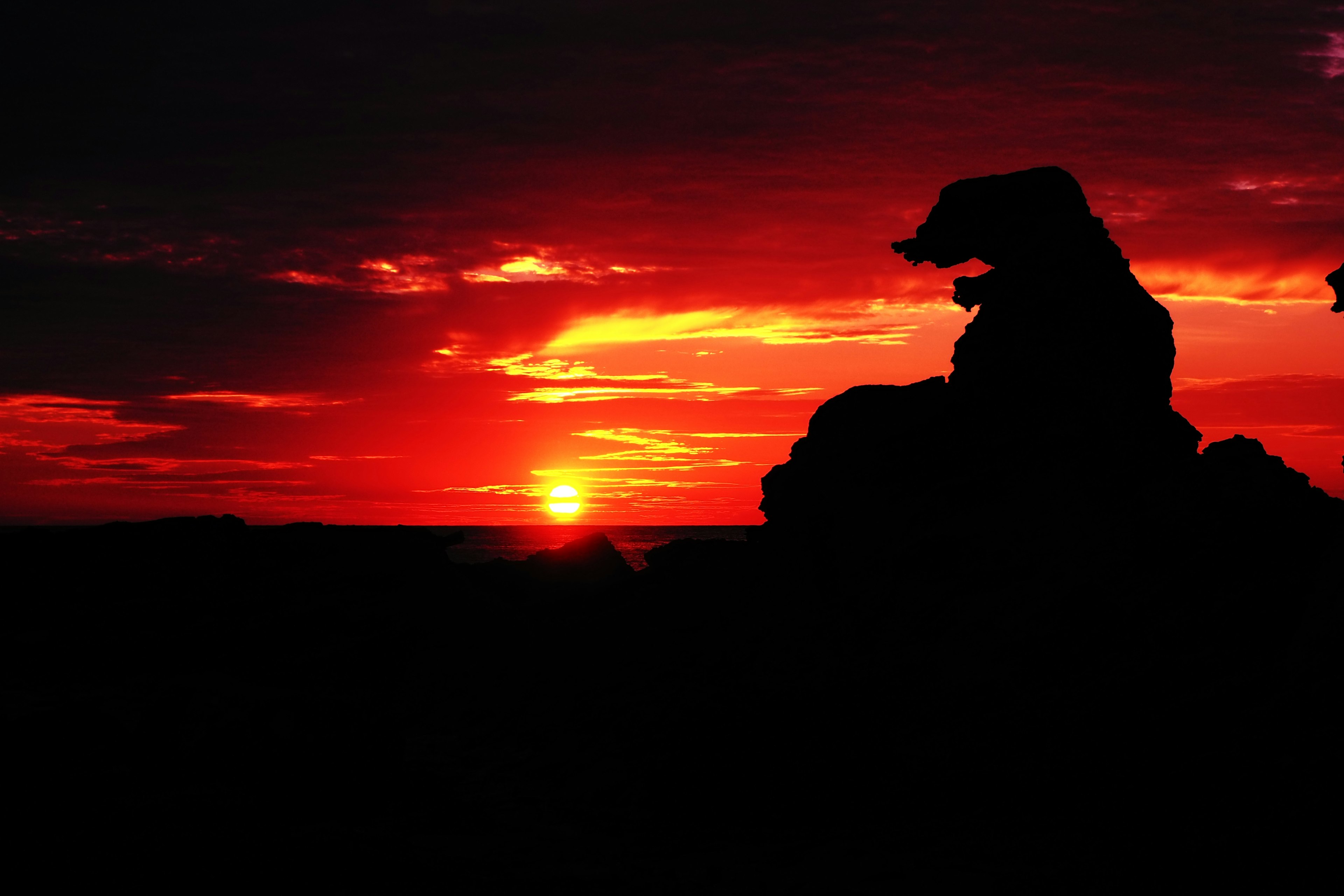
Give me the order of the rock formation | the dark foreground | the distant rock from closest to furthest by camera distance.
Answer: the dark foreground → the rock formation → the distant rock

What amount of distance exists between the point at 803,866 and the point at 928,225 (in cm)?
1295

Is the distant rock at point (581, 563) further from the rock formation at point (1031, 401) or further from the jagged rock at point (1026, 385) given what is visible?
the rock formation at point (1031, 401)

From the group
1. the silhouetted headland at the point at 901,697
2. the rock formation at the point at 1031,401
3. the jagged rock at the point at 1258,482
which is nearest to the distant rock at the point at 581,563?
the silhouetted headland at the point at 901,697

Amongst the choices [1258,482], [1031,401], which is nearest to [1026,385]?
[1031,401]

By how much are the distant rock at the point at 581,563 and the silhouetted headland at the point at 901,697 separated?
44.2 feet

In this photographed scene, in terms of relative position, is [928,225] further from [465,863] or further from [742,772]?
[465,863]

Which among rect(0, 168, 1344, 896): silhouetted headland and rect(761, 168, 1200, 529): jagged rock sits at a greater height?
rect(761, 168, 1200, 529): jagged rock

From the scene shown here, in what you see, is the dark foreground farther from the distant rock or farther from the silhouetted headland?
the distant rock

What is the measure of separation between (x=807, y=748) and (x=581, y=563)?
23901 mm

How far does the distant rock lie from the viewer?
37750 millimetres

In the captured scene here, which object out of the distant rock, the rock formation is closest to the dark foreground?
the rock formation

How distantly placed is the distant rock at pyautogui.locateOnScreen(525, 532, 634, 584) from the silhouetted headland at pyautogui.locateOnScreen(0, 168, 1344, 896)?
44.2 ft

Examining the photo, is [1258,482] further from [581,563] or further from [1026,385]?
[581,563]

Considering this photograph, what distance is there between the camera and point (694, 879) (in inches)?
484
